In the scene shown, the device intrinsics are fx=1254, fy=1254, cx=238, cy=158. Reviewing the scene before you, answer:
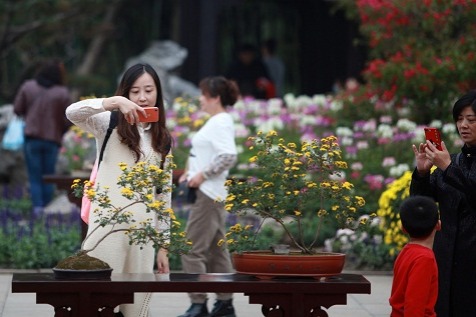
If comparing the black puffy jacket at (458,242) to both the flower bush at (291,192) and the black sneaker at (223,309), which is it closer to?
the flower bush at (291,192)

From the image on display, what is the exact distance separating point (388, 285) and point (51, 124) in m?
5.24

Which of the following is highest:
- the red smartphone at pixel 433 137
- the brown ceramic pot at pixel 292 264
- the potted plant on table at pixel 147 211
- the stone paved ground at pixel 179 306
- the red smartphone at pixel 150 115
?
the red smartphone at pixel 150 115

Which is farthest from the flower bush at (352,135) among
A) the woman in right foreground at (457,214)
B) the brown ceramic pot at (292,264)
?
the brown ceramic pot at (292,264)

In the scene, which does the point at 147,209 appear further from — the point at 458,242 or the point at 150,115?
the point at 458,242

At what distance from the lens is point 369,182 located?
1320 cm

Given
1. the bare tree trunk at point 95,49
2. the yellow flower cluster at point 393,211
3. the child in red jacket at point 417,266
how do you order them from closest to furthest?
the child in red jacket at point 417,266
the yellow flower cluster at point 393,211
the bare tree trunk at point 95,49

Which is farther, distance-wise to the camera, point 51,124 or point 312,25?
point 312,25

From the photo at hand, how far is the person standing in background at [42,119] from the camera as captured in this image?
14195 millimetres

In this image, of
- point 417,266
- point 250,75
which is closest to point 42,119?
point 250,75

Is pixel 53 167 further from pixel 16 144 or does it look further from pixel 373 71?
pixel 373 71

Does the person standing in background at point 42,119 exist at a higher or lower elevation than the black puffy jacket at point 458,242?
higher

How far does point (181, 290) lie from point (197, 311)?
2875mm

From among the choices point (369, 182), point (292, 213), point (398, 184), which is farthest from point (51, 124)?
point (292, 213)

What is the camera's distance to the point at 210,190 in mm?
8906
